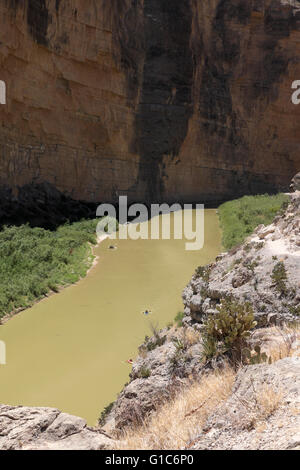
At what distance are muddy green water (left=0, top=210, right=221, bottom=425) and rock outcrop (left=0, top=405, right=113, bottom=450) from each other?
3638 mm

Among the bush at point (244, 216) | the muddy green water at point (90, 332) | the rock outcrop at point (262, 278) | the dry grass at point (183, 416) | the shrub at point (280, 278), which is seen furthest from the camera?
the bush at point (244, 216)

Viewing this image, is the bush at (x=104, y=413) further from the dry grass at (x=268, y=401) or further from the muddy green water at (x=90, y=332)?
the dry grass at (x=268, y=401)

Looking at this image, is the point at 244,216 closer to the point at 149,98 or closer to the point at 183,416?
the point at 149,98

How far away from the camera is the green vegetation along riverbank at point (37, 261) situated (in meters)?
13.2

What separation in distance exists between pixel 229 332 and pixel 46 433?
2786 millimetres

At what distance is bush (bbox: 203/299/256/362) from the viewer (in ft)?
17.5

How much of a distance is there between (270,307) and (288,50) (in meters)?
35.0

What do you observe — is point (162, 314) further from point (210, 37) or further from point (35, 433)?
point (210, 37)

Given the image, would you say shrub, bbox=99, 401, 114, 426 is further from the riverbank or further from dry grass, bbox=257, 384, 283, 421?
the riverbank

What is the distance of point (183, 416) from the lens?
169 inches

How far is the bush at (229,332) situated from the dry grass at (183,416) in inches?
13.9

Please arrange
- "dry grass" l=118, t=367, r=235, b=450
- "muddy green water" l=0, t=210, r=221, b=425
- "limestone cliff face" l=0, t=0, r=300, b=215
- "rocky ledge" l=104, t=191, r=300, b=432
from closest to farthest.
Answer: "dry grass" l=118, t=367, r=235, b=450 → "rocky ledge" l=104, t=191, r=300, b=432 → "muddy green water" l=0, t=210, r=221, b=425 → "limestone cliff face" l=0, t=0, r=300, b=215

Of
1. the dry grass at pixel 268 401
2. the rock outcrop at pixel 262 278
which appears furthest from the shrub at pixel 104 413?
the dry grass at pixel 268 401

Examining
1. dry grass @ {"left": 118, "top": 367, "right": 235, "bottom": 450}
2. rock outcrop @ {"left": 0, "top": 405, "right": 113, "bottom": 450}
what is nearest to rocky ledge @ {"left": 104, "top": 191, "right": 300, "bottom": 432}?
dry grass @ {"left": 118, "top": 367, "right": 235, "bottom": 450}
